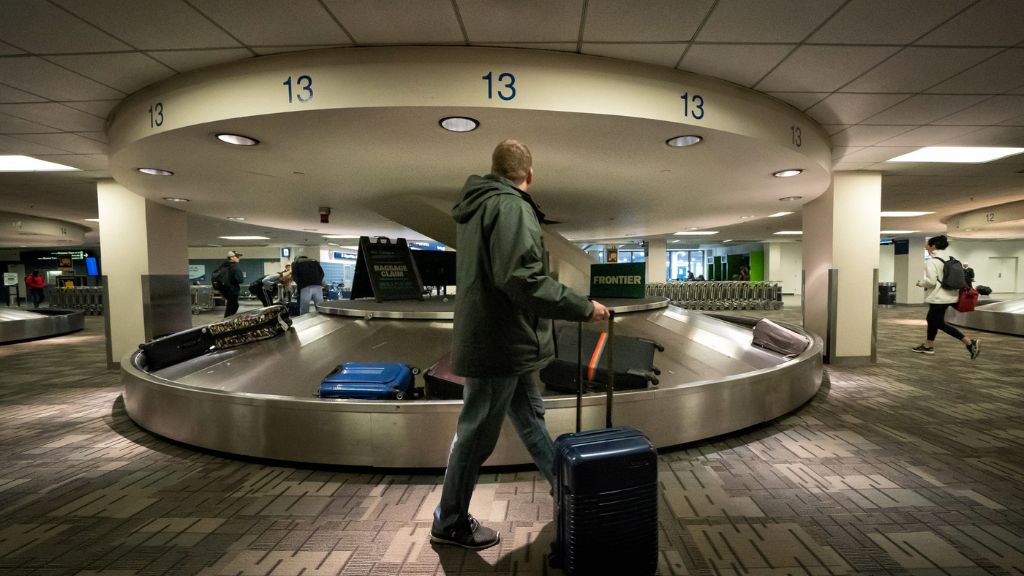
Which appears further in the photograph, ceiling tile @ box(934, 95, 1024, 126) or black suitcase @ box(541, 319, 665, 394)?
ceiling tile @ box(934, 95, 1024, 126)

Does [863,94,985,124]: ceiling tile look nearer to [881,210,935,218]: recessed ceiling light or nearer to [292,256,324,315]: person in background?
[881,210,935,218]: recessed ceiling light

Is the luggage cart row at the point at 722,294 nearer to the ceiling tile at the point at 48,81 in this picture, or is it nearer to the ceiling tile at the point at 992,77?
the ceiling tile at the point at 992,77

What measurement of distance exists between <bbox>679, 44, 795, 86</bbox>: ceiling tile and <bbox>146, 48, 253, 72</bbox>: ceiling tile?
330cm

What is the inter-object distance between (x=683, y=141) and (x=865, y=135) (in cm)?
282

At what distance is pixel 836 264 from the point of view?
6.57 meters

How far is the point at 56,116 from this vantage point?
14.1ft

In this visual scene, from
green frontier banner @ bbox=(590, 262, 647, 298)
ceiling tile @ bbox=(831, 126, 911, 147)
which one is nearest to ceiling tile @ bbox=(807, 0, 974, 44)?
ceiling tile @ bbox=(831, 126, 911, 147)

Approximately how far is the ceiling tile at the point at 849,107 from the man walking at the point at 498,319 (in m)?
3.78

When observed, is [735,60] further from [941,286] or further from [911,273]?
[911,273]

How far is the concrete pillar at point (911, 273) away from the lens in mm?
19766

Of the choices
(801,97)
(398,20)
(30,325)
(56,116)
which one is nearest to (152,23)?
(398,20)

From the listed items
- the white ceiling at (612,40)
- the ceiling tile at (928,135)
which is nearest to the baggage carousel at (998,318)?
the ceiling tile at (928,135)

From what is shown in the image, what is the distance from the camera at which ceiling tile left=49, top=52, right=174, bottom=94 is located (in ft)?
10.4

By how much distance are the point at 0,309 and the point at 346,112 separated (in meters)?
14.0
